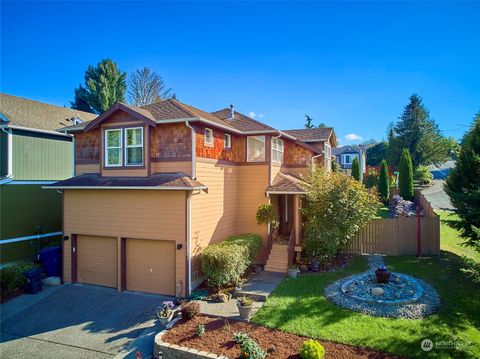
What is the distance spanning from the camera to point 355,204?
13.8 m

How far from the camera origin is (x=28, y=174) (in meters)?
15.2

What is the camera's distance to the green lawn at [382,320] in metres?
7.16

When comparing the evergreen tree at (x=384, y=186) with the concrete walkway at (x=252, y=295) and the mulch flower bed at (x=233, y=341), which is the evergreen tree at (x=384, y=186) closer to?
the concrete walkway at (x=252, y=295)

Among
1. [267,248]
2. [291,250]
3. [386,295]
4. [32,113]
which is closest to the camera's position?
[386,295]

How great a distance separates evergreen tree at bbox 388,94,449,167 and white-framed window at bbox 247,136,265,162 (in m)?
34.0

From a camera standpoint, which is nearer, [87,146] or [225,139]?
[87,146]

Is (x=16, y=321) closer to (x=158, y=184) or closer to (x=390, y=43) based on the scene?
(x=158, y=184)

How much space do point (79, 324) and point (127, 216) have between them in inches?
166

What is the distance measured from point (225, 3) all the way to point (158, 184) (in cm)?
815

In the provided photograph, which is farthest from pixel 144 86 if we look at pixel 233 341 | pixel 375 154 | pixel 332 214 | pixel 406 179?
pixel 375 154

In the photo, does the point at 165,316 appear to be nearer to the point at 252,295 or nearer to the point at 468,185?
the point at 252,295

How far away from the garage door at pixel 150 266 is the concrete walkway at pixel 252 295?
2.14 metres

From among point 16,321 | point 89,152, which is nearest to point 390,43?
point 89,152

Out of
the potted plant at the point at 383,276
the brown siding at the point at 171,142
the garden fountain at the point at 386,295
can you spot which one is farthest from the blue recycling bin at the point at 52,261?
the potted plant at the point at 383,276
